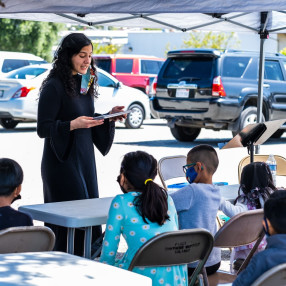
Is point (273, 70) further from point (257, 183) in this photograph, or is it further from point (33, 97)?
point (257, 183)

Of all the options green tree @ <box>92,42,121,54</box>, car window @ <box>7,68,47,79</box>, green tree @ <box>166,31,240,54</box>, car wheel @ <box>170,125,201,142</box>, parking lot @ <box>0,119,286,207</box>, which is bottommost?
parking lot @ <box>0,119,286,207</box>

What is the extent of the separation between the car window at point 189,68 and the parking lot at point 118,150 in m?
1.43

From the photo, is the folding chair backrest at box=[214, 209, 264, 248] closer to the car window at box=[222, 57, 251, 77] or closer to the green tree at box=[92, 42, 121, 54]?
the car window at box=[222, 57, 251, 77]

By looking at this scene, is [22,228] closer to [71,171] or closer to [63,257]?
[63,257]

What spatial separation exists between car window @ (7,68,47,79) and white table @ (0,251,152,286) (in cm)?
1541

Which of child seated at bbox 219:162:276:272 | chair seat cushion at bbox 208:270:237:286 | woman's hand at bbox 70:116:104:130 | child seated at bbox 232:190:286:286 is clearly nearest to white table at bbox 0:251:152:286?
child seated at bbox 232:190:286:286

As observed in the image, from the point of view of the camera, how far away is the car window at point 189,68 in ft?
50.2

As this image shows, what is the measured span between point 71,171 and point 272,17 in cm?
409

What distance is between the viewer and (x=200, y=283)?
4.13 m

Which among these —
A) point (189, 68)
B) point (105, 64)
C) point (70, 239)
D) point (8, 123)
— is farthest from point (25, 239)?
point (105, 64)

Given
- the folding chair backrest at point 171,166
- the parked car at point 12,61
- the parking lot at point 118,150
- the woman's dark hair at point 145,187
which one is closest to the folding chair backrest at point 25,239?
the woman's dark hair at point 145,187

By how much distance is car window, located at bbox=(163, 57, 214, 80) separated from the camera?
50.2 feet

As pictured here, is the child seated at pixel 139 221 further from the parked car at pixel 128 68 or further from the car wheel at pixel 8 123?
the parked car at pixel 128 68

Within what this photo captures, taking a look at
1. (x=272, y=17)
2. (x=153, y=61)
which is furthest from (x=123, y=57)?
(x=272, y=17)
